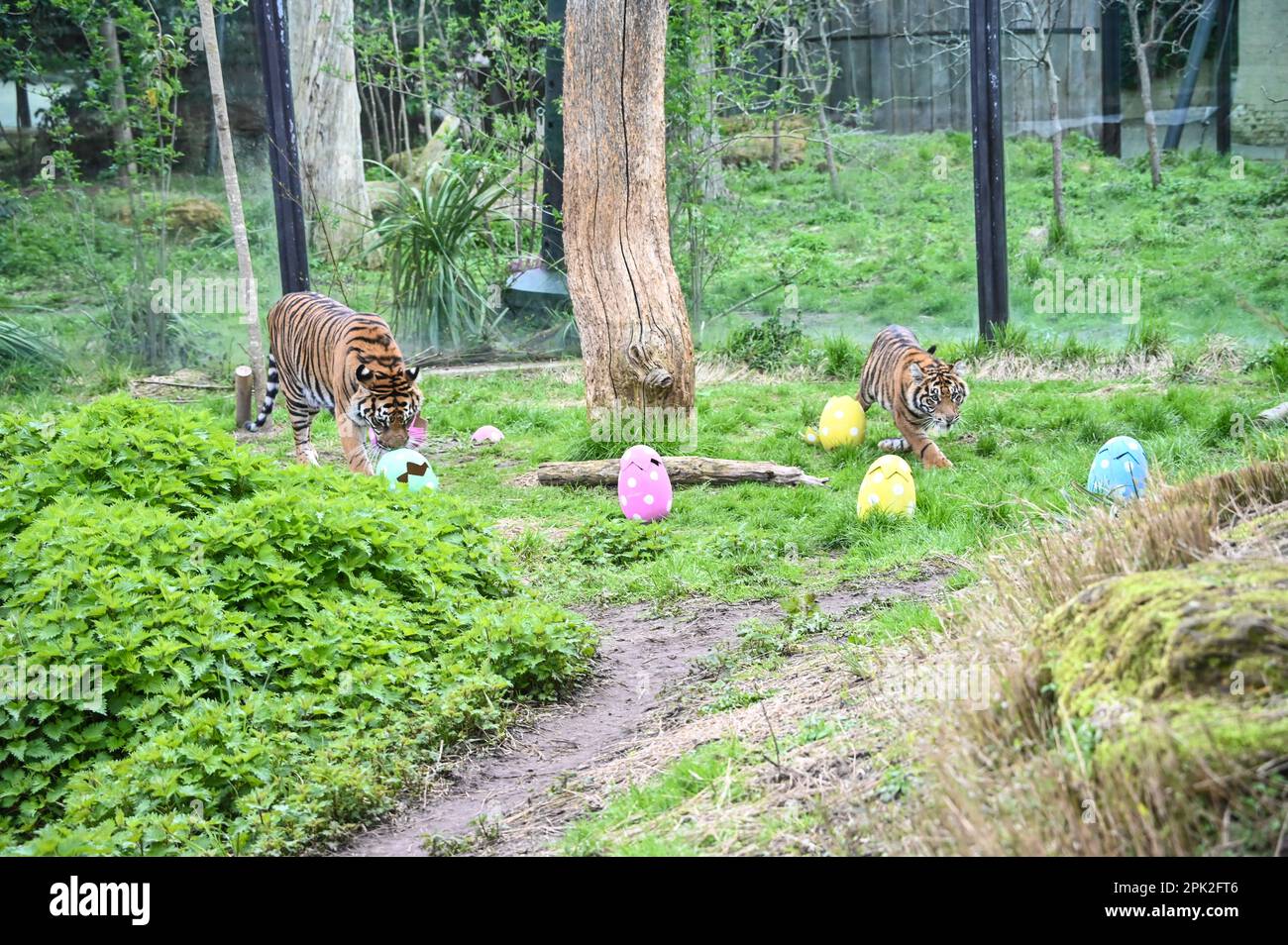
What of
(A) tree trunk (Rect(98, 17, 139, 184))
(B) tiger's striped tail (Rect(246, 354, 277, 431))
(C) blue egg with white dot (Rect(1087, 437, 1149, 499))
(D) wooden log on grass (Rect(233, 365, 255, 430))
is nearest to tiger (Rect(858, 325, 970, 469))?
(C) blue egg with white dot (Rect(1087, 437, 1149, 499))

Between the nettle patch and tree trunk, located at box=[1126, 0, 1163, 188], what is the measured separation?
8.30 meters

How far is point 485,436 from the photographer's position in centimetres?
995

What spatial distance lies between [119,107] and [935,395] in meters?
9.20

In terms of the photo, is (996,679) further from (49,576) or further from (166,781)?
(49,576)

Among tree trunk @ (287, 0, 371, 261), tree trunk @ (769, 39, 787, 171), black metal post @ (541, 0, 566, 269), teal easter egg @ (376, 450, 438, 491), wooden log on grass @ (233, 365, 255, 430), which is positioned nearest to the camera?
teal easter egg @ (376, 450, 438, 491)

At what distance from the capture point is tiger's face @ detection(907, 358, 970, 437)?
8.06 meters

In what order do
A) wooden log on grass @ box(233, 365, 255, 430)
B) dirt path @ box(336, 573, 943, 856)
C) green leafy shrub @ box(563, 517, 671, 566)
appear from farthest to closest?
wooden log on grass @ box(233, 365, 255, 430)
green leafy shrub @ box(563, 517, 671, 566)
dirt path @ box(336, 573, 943, 856)

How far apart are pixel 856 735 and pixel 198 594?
2.71 m

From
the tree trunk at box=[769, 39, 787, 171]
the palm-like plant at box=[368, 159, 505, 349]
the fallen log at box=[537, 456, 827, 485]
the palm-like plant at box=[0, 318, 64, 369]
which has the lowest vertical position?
the fallen log at box=[537, 456, 827, 485]

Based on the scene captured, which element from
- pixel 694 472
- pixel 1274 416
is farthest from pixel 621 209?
pixel 1274 416

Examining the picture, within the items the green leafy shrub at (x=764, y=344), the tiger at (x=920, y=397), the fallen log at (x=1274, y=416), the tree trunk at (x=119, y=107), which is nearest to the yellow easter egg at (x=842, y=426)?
the tiger at (x=920, y=397)

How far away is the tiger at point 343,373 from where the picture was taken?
830cm

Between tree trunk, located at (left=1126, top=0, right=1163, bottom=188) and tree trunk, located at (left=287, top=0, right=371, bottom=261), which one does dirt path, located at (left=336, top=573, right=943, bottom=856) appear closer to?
tree trunk, located at (left=1126, top=0, right=1163, bottom=188)
